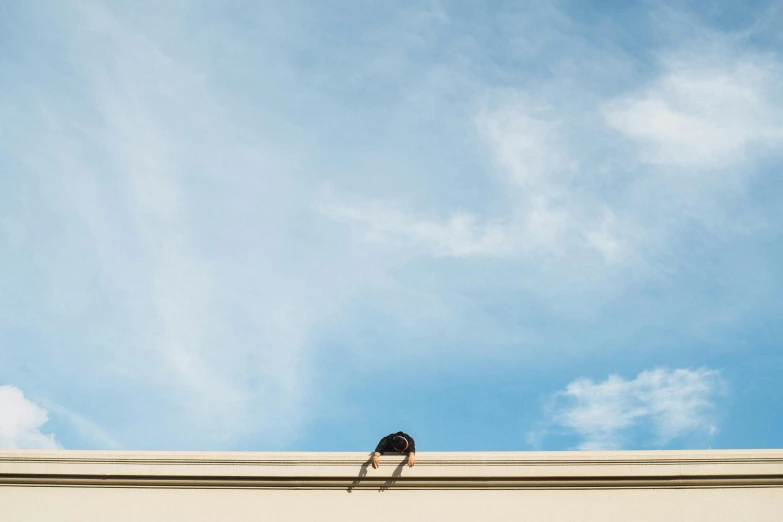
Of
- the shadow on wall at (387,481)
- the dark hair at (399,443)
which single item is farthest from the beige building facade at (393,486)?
the dark hair at (399,443)

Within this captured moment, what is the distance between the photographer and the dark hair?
1246cm

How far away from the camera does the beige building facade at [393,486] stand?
11953mm

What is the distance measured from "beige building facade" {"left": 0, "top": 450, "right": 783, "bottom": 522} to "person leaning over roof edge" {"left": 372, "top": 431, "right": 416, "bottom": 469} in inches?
7.9

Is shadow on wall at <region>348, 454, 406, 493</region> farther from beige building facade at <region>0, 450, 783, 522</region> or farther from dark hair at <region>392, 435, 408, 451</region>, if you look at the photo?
dark hair at <region>392, 435, 408, 451</region>

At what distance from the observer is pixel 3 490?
13227 mm

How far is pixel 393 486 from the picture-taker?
40.9ft

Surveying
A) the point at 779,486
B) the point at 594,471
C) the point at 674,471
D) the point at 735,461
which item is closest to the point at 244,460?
the point at 594,471

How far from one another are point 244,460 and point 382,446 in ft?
9.36

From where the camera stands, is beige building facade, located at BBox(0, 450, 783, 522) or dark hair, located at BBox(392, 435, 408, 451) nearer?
beige building facade, located at BBox(0, 450, 783, 522)

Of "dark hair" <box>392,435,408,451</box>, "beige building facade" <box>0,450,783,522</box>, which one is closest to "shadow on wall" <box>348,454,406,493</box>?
"beige building facade" <box>0,450,783,522</box>

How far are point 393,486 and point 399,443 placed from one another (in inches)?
33.6

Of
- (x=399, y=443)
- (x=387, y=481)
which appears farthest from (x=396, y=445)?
(x=387, y=481)

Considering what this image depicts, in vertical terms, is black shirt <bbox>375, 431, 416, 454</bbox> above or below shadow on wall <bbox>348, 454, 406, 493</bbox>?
above

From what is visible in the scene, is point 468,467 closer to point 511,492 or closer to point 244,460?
point 511,492
